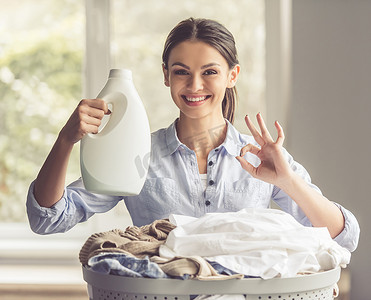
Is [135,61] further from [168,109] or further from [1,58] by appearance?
[1,58]

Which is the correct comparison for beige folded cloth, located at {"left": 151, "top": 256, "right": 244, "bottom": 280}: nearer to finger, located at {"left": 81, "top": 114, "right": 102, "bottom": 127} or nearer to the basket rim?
the basket rim

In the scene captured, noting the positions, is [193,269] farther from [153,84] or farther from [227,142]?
[153,84]

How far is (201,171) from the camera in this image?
136 cm

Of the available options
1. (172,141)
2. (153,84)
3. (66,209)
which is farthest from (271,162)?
(153,84)

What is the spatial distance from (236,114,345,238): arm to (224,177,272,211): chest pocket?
161 millimetres

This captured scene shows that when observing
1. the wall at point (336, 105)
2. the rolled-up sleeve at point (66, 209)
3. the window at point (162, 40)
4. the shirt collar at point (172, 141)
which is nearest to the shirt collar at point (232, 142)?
the shirt collar at point (172, 141)

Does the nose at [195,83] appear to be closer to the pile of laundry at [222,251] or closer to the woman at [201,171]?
the woman at [201,171]

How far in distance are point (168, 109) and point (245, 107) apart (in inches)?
14.8

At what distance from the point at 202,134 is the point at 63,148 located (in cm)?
40

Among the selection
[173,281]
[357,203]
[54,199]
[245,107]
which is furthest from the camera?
[245,107]

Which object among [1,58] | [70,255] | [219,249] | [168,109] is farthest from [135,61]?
[219,249]

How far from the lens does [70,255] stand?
2809 millimetres

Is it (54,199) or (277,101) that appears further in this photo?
(277,101)

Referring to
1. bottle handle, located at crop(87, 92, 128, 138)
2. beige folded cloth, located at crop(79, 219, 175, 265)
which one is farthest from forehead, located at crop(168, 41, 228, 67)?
beige folded cloth, located at crop(79, 219, 175, 265)
